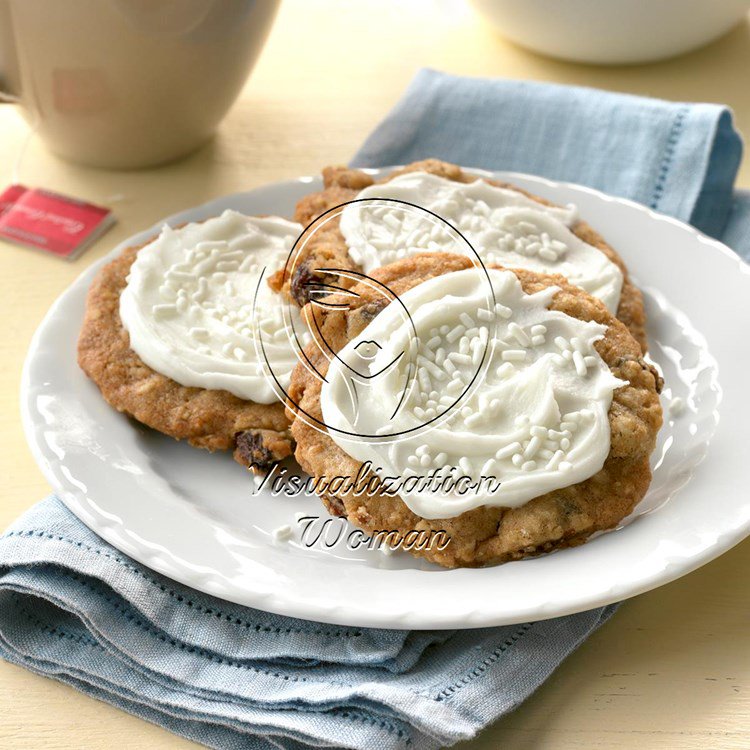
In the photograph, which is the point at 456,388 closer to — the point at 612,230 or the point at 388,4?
the point at 612,230

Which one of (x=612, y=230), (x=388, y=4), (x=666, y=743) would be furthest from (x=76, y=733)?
(x=388, y=4)

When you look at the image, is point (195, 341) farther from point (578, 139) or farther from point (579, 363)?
point (578, 139)

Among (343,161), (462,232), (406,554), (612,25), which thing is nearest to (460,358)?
(406,554)

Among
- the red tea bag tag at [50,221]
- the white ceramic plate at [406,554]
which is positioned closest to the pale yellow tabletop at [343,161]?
the red tea bag tag at [50,221]

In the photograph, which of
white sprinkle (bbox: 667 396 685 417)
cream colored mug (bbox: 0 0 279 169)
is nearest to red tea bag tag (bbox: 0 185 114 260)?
cream colored mug (bbox: 0 0 279 169)

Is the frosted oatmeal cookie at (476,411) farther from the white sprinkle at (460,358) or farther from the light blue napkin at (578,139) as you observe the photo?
the light blue napkin at (578,139)

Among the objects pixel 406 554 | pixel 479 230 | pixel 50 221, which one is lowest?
pixel 50 221
